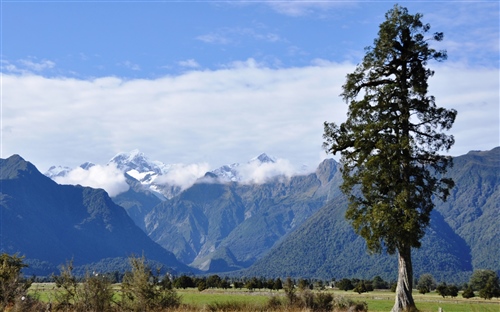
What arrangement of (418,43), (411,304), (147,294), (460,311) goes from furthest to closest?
1. (460,311)
2. (418,43)
3. (411,304)
4. (147,294)

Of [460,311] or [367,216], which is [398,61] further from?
[460,311]

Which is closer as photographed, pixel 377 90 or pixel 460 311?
pixel 377 90

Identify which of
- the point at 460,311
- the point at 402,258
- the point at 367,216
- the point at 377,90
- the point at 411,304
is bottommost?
the point at 460,311

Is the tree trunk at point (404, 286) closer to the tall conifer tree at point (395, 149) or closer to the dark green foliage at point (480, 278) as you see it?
the tall conifer tree at point (395, 149)

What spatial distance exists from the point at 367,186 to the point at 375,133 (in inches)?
121

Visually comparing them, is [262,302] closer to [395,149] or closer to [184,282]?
[395,149]

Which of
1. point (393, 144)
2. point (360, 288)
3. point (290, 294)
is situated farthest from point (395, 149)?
point (360, 288)

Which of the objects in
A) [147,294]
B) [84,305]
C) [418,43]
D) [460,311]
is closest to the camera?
[84,305]

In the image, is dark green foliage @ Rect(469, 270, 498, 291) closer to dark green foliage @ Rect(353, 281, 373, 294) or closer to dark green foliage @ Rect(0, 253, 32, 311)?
dark green foliage @ Rect(353, 281, 373, 294)

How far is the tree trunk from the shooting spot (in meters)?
32.9

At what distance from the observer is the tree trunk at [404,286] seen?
108 feet

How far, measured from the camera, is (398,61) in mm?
35344

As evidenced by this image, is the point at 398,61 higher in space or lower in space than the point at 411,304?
higher

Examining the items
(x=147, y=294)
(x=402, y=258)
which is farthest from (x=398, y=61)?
(x=147, y=294)
